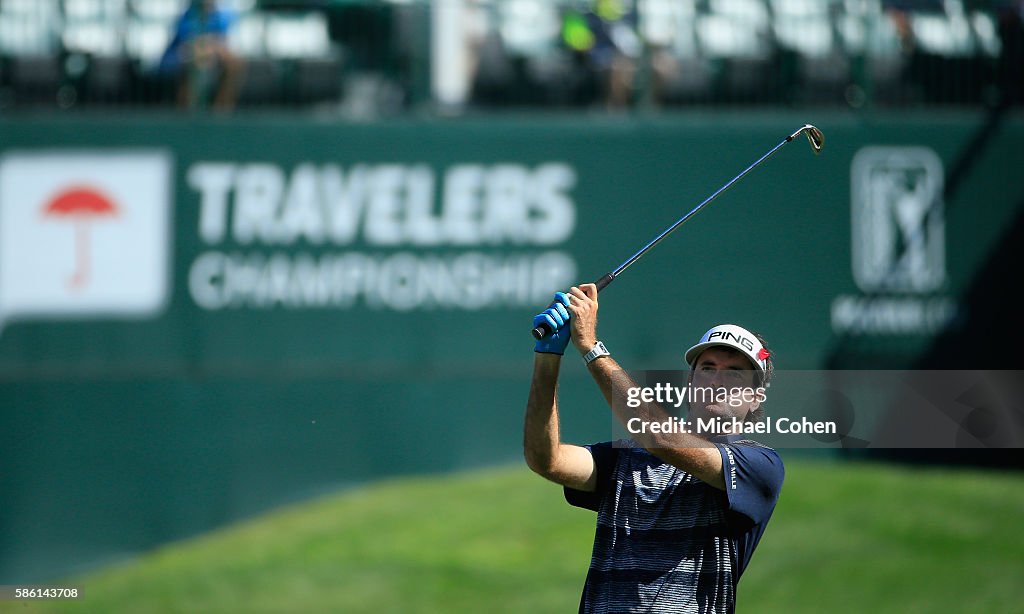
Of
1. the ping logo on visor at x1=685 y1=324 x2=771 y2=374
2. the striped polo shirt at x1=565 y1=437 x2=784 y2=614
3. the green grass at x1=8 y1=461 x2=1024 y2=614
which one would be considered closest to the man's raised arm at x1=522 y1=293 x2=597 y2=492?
the striped polo shirt at x1=565 y1=437 x2=784 y2=614

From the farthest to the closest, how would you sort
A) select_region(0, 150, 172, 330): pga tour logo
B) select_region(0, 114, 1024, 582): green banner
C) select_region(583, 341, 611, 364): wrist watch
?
select_region(0, 150, 172, 330): pga tour logo
select_region(0, 114, 1024, 582): green banner
select_region(583, 341, 611, 364): wrist watch

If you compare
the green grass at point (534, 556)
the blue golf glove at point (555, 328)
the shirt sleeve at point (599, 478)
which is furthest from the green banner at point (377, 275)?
the blue golf glove at point (555, 328)

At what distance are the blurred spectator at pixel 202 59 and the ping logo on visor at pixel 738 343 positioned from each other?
879cm

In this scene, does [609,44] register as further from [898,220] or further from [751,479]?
[751,479]

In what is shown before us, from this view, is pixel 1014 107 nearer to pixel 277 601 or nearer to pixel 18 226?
pixel 277 601

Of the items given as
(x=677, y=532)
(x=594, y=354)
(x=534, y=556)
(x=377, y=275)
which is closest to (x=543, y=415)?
(x=594, y=354)

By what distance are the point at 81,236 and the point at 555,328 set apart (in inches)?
345

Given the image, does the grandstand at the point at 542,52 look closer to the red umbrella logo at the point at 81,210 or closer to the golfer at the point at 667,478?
the red umbrella logo at the point at 81,210

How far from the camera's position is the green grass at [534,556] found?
32.1 feet

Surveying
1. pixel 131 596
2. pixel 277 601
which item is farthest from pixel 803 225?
pixel 131 596

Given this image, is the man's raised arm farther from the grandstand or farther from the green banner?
the grandstand

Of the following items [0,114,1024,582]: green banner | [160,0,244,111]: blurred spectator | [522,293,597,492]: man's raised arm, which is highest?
[160,0,244,111]: blurred spectator

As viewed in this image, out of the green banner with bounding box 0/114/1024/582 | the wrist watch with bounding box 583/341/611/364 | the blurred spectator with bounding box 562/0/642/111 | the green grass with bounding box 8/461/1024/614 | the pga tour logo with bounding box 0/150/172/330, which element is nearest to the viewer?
the wrist watch with bounding box 583/341/611/364

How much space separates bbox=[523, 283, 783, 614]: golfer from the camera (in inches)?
158
